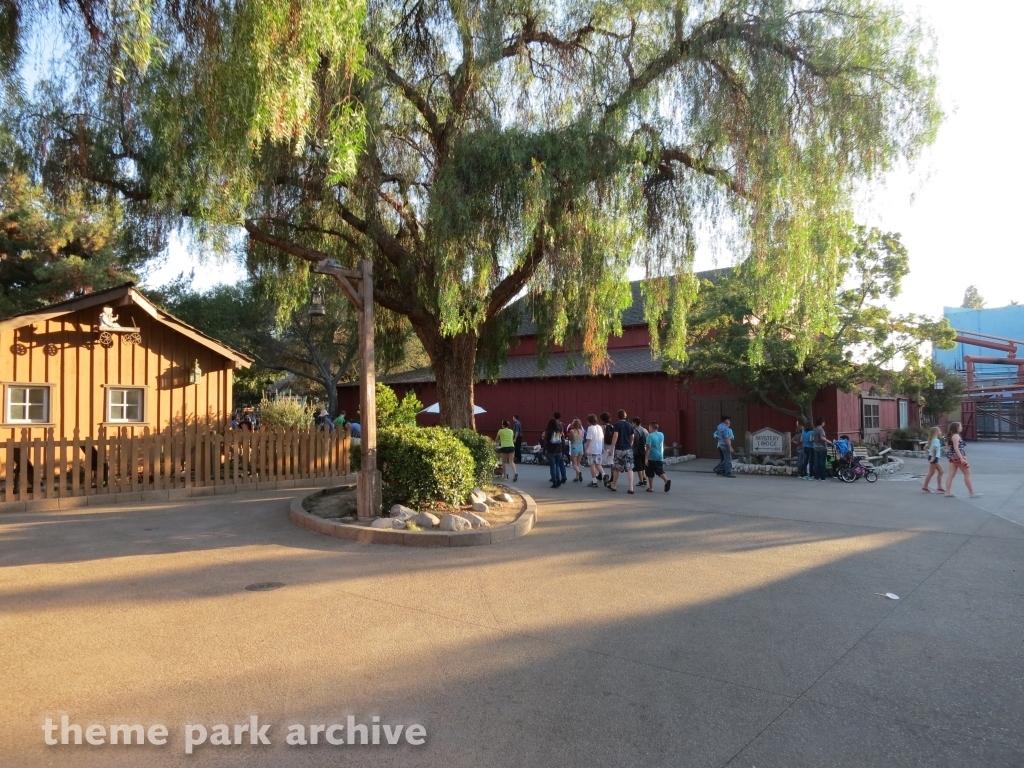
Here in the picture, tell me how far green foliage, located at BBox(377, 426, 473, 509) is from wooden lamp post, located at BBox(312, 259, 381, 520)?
16.0 inches

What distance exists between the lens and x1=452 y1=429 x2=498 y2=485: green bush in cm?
1155

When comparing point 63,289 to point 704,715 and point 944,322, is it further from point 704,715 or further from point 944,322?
point 944,322

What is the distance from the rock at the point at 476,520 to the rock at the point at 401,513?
0.74 m

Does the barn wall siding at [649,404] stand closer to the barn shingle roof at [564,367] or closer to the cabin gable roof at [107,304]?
the barn shingle roof at [564,367]

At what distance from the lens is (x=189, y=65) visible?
27.1ft

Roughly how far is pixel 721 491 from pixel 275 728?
1209 cm

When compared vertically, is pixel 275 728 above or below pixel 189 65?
below

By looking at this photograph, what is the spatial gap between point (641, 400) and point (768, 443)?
646 centimetres

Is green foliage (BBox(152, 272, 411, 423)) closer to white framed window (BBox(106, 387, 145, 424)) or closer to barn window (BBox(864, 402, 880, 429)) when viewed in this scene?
white framed window (BBox(106, 387, 145, 424))

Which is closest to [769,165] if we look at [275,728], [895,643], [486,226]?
[486,226]

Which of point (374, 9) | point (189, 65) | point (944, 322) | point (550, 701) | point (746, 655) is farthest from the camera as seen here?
point (944, 322)

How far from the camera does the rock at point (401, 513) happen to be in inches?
352

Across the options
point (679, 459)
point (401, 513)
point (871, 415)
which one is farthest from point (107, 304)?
point (871, 415)

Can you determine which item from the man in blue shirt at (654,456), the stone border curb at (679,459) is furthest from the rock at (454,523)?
the stone border curb at (679,459)
